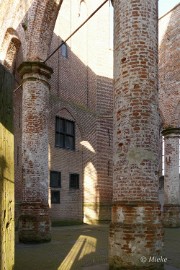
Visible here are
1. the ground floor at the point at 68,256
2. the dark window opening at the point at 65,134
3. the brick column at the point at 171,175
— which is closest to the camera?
the ground floor at the point at 68,256

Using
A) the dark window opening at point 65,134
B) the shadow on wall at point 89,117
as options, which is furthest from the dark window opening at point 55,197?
the dark window opening at point 65,134

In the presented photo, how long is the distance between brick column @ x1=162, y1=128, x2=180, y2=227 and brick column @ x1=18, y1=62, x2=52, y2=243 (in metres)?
8.06

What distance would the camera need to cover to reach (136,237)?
17.2 feet

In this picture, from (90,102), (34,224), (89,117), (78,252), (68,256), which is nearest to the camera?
(68,256)

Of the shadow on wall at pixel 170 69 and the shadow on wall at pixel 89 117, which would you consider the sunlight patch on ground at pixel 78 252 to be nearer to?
the shadow on wall at pixel 89 117

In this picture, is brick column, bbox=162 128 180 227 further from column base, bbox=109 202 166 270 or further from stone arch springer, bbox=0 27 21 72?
column base, bbox=109 202 166 270

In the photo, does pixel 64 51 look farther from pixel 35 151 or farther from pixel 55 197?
pixel 35 151

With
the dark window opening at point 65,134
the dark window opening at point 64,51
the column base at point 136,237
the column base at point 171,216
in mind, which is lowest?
the column base at point 171,216

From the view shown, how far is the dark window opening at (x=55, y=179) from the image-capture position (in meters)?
15.2

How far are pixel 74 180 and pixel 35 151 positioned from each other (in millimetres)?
7539

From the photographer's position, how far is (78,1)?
58.9 ft

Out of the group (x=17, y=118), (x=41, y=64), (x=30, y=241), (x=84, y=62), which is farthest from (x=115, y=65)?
(x=84, y=62)

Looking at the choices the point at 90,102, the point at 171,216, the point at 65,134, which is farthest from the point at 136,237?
the point at 90,102

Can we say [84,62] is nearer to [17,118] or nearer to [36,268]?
[17,118]
